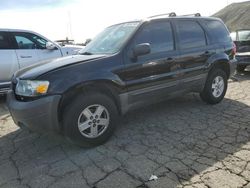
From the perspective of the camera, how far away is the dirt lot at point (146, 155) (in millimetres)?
3098

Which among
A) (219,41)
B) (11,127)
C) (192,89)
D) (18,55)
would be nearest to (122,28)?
(192,89)

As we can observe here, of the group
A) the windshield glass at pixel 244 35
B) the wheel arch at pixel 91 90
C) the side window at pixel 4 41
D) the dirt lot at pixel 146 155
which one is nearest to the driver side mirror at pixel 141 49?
the wheel arch at pixel 91 90

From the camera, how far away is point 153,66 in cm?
440

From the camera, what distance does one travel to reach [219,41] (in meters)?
5.63

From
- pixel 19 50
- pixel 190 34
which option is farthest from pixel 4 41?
pixel 190 34

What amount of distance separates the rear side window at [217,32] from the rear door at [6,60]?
15.5 feet

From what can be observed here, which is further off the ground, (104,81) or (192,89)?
(104,81)

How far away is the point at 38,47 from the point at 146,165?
5.38 meters

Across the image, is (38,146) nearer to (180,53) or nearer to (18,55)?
(180,53)

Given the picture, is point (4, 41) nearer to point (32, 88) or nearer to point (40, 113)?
point (32, 88)

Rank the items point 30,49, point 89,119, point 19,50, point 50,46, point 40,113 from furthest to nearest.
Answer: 1. point 50,46
2. point 30,49
3. point 19,50
4. point 89,119
5. point 40,113

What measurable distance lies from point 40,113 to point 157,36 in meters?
A: 2.29

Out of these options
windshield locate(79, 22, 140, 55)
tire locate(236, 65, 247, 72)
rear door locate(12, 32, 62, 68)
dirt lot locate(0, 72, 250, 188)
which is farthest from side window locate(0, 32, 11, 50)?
tire locate(236, 65, 247, 72)

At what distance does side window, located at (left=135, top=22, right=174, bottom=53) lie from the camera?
440 cm
